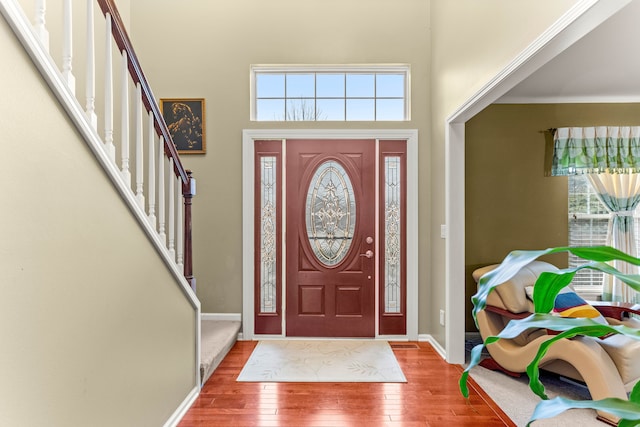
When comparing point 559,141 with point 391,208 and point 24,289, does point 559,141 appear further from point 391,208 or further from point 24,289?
point 24,289

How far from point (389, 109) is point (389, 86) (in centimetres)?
23

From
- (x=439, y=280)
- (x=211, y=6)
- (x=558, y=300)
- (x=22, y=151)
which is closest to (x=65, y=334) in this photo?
(x=22, y=151)

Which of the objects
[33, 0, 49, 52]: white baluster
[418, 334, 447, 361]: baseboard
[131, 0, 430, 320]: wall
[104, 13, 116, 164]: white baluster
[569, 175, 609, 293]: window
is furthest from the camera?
[569, 175, 609, 293]: window

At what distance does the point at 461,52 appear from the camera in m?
2.93

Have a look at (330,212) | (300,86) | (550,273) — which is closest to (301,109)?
(300,86)

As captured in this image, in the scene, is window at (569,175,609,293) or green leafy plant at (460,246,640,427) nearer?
green leafy plant at (460,246,640,427)

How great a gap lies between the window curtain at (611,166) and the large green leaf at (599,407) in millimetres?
3800

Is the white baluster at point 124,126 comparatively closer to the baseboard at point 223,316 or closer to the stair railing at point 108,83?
the stair railing at point 108,83

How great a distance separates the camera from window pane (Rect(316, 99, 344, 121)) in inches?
150

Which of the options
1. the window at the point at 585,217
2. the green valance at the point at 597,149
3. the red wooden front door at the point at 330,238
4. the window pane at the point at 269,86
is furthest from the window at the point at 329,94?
the window at the point at 585,217

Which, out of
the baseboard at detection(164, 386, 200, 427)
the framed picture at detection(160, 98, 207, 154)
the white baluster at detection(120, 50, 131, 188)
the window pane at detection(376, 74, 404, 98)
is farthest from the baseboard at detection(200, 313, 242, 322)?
the window pane at detection(376, 74, 404, 98)

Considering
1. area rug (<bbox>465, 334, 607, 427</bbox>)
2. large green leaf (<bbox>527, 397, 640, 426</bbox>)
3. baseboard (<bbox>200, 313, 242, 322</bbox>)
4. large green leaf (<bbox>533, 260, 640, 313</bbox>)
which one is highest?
large green leaf (<bbox>533, 260, 640, 313</bbox>)

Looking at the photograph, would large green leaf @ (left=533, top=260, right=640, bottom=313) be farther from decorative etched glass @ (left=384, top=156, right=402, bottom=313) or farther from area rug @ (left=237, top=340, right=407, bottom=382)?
decorative etched glass @ (left=384, top=156, right=402, bottom=313)

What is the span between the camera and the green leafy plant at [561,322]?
559mm
